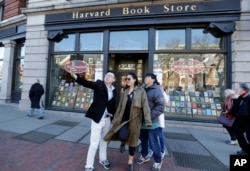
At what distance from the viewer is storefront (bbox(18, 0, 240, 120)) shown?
731 centimetres

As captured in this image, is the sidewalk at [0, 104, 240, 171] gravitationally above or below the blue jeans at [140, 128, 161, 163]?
below

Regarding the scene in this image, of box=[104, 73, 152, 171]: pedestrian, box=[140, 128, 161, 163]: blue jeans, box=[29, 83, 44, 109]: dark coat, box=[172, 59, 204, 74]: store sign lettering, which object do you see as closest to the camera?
box=[104, 73, 152, 171]: pedestrian

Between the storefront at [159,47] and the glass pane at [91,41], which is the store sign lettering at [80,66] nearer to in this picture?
the storefront at [159,47]

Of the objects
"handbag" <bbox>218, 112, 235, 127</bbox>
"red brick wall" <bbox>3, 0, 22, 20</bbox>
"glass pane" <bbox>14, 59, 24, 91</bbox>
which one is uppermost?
"red brick wall" <bbox>3, 0, 22, 20</bbox>

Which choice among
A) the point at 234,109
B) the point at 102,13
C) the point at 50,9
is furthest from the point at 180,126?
the point at 50,9

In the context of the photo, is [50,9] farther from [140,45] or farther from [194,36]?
[194,36]

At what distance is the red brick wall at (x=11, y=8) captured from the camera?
1132 centimetres

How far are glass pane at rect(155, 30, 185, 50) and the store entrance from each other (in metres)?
1.16

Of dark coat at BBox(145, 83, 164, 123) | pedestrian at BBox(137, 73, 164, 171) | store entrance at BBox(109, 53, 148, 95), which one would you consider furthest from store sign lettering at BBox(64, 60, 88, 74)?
dark coat at BBox(145, 83, 164, 123)

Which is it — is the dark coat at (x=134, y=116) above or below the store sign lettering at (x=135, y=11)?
below

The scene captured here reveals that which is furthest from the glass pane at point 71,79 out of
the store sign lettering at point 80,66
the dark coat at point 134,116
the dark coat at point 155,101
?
the dark coat at point 134,116

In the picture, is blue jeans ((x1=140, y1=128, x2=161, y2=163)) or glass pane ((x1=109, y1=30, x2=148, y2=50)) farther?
glass pane ((x1=109, y1=30, x2=148, y2=50))

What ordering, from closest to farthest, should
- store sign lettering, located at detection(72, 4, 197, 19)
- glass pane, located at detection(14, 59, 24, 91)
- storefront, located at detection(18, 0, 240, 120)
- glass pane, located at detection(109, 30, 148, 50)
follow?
1. storefront, located at detection(18, 0, 240, 120)
2. store sign lettering, located at detection(72, 4, 197, 19)
3. glass pane, located at detection(109, 30, 148, 50)
4. glass pane, located at detection(14, 59, 24, 91)

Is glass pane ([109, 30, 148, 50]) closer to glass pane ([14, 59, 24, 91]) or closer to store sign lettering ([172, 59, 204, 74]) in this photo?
store sign lettering ([172, 59, 204, 74])
